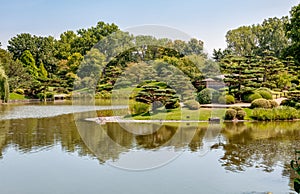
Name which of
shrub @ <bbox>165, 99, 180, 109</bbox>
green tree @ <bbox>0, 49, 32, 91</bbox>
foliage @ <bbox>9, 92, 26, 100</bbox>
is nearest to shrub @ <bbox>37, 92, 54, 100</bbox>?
foliage @ <bbox>9, 92, 26, 100</bbox>

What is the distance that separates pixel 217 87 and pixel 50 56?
29.9 m

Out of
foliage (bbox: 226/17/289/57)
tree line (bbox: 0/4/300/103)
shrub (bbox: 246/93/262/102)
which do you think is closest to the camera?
shrub (bbox: 246/93/262/102)

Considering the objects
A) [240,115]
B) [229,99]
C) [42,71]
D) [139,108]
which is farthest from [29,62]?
[240,115]

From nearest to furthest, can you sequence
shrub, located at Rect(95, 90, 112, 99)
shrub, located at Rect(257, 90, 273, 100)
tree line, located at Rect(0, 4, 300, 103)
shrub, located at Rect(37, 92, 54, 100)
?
shrub, located at Rect(257, 90, 273, 100) < tree line, located at Rect(0, 4, 300, 103) < shrub, located at Rect(95, 90, 112, 99) < shrub, located at Rect(37, 92, 54, 100)

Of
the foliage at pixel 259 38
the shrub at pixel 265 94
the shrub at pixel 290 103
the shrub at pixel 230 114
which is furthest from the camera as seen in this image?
the foliage at pixel 259 38

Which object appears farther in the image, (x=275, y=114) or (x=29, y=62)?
(x=29, y=62)

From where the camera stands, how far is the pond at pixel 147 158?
8898 mm

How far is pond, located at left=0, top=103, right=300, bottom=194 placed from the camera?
29.2 feet

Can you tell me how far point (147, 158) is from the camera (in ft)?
38.6

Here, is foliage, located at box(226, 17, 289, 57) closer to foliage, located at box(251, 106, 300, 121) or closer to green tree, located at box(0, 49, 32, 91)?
green tree, located at box(0, 49, 32, 91)

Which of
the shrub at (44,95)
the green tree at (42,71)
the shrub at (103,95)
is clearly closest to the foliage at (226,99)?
the shrub at (103,95)

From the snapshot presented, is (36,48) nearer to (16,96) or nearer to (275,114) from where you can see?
(16,96)

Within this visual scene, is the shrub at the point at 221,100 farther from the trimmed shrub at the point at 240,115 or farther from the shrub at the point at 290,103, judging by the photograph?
the trimmed shrub at the point at 240,115

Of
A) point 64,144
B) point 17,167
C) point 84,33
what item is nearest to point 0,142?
point 64,144
